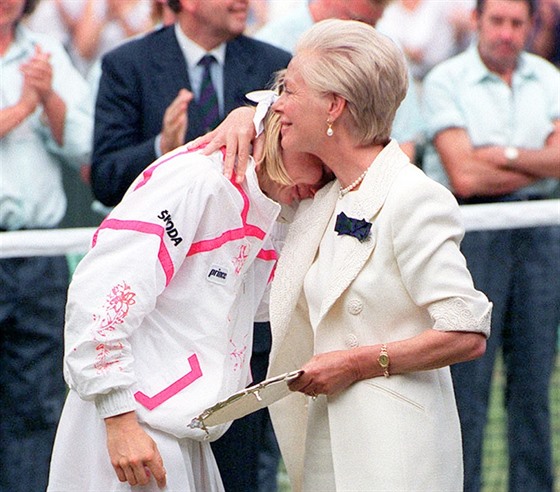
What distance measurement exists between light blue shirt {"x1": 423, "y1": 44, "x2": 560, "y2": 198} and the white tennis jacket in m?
1.79

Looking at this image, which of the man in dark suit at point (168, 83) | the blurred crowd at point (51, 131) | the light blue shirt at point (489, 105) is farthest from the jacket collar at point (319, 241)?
the light blue shirt at point (489, 105)

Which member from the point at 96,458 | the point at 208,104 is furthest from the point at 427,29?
the point at 96,458

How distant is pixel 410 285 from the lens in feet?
9.79

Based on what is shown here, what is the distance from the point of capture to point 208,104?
4.38 meters

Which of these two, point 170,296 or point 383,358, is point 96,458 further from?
point 383,358

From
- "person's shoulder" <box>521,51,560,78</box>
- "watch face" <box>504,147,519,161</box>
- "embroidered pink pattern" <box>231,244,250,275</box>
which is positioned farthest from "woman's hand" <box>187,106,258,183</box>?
"person's shoulder" <box>521,51,560,78</box>

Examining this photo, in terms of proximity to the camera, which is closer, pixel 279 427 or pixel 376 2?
pixel 279 427

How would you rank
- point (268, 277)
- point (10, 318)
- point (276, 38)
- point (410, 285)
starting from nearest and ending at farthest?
point (410, 285), point (268, 277), point (10, 318), point (276, 38)

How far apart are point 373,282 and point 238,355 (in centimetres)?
40

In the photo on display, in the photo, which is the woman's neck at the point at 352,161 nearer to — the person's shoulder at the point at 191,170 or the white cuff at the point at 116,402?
the person's shoulder at the point at 191,170

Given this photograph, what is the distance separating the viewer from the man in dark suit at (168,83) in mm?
4324

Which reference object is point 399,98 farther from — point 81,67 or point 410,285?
point 81,67

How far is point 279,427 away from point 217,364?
1.21 feet

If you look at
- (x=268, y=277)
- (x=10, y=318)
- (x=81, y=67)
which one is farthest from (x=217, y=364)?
(x=81, y=67)
